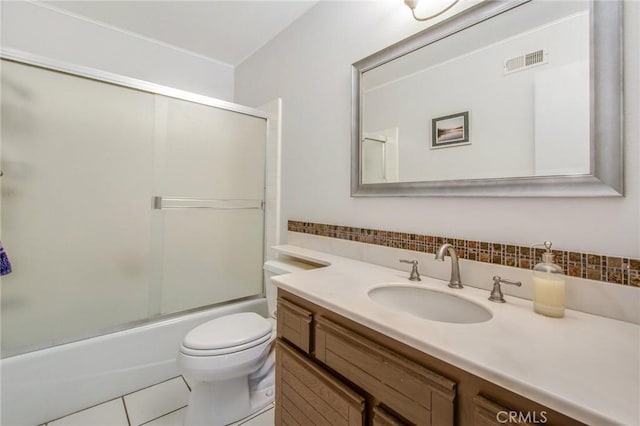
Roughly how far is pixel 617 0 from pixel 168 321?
2.40 metres

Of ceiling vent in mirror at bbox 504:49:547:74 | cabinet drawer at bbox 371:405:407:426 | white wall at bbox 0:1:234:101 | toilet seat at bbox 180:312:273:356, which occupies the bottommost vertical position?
toilet seat at bbox 180:312:273:356

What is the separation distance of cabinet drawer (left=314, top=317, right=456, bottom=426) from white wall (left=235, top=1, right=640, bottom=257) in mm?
596

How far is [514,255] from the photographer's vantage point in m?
0.90

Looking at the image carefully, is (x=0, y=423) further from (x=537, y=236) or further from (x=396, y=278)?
(x=537, y=236)

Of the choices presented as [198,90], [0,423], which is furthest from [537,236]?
[198,90]

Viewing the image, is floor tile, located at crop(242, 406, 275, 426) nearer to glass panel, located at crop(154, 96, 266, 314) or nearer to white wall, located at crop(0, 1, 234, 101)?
glass panel, located at crop(154, 96, 266, 314)

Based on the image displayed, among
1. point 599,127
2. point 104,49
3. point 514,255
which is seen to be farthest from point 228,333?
point 104,49

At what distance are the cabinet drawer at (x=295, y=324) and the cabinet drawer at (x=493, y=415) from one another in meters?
0.51

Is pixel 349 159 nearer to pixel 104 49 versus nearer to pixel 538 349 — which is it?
pixel 538 349

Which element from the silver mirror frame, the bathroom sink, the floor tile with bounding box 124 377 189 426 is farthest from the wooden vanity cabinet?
the floor tile with bounding box 124 377 189 426

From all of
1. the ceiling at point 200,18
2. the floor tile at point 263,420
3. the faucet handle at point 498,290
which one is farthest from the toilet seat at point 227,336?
the ceiling at point 200,18

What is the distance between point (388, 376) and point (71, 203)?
67.6 inches

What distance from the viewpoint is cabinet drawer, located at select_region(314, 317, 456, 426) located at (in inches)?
22.4

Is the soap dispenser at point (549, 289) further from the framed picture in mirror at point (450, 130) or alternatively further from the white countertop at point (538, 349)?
the framed picture in mirror at point (450, 130)
